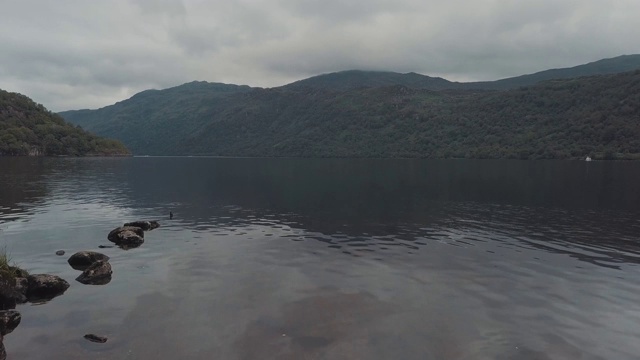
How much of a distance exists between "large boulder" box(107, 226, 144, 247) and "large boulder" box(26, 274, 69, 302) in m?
13.6

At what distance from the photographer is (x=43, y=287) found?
27344mm

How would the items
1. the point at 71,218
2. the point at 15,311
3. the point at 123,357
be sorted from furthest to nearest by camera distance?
the point at 71,218 < the point at 15,311 < the point at 123,357

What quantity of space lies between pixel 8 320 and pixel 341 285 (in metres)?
19.6

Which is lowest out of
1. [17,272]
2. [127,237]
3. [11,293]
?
[127,237]

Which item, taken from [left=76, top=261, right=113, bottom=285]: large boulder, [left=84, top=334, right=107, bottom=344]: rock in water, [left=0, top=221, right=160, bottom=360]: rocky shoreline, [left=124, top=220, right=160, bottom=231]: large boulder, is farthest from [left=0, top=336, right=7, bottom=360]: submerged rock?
[left=124, top=220, right=160, bottom=231]: large boulder

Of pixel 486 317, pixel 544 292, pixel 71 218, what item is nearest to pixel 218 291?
pixel 486 317

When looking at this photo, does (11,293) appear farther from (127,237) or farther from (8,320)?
(127,237)

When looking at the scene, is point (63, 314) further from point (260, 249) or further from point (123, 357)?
point (260, 249)

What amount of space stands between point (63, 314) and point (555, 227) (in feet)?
170

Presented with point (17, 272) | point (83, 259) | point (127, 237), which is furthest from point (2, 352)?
point (127, 237)

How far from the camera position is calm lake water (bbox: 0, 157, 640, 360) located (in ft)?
67.9

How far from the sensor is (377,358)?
19.4m

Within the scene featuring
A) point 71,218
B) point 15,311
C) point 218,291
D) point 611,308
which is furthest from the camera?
point 71,218

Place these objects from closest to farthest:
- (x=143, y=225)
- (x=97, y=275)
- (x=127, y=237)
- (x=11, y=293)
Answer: (x=11, y=293), (x=97, y=275), (x=127, y=237), (x=143, y=225)
